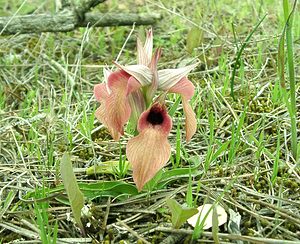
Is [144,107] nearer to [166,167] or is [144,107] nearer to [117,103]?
[117,103]

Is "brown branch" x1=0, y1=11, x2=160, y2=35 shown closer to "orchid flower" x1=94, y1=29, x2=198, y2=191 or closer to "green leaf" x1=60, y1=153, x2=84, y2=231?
"orchid flower" x1=94, y1=29, x2=198, y2=191

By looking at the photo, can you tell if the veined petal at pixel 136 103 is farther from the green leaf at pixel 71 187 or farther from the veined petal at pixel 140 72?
the green leaf at pixel 71 187

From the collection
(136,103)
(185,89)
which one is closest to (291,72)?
(185,89)

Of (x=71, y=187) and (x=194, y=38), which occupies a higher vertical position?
(x=194, y=38)

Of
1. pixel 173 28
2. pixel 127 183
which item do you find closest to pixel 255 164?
pixel 127 183

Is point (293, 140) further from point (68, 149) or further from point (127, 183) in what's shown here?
point (68, 149)
